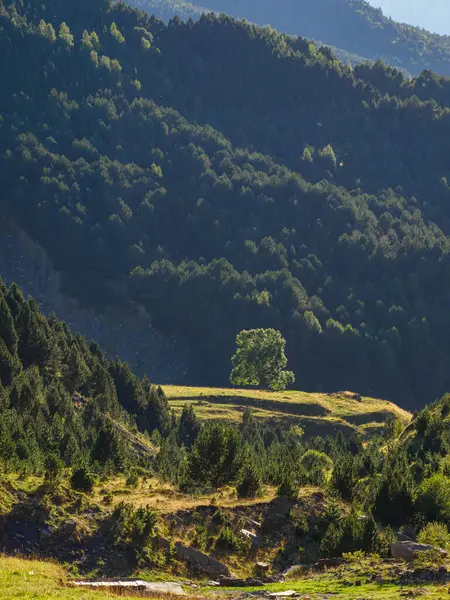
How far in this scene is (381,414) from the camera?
158250mm

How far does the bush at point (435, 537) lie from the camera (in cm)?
4975

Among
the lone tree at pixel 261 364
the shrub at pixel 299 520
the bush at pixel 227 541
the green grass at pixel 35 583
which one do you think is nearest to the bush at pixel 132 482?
the bush at pixel 227 541

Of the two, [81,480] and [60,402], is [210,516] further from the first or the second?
[60,402]

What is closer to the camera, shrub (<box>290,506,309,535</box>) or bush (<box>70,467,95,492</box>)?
bush (<box>70,467,95,492</box>)

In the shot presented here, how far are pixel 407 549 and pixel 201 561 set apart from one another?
11.4 m

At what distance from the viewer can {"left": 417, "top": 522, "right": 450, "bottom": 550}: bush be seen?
49750 millimetres

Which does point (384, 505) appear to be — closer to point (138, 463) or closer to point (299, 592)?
point (299, 592)

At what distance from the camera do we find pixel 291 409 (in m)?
157

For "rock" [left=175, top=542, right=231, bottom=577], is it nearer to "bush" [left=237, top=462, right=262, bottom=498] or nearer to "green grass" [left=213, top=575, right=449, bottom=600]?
"green grass" [left=213, top=575, right=449, bottom=600]

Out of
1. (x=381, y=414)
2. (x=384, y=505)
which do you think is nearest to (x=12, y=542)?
(x=384, y=505)

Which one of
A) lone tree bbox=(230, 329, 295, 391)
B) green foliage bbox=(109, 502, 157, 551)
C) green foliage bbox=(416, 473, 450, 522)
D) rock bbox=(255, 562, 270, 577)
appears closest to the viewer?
green foliage bbox=(109, 502, 157, 551)

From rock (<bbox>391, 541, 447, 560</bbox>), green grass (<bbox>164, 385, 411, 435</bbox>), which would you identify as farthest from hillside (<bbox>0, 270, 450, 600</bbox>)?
green grass (<bbox>164, 385, 411, 435</bbox>)

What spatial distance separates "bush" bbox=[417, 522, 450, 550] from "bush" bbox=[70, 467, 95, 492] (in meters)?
20.3

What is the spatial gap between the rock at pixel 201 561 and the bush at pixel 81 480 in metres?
7.79
